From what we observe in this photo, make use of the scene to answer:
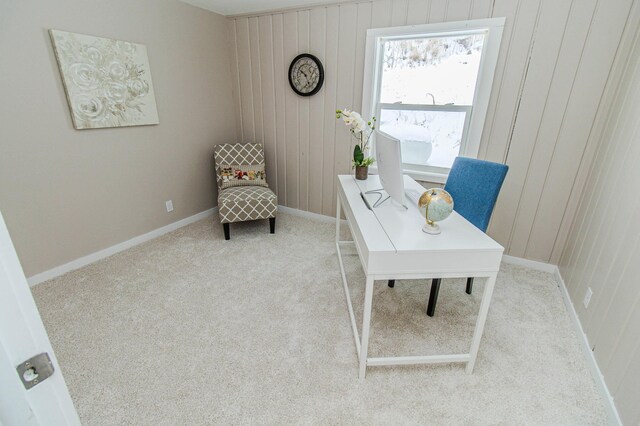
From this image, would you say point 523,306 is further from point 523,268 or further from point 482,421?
point 482,421

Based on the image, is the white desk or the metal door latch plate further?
the white desk

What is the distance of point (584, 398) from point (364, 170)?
1.93 m

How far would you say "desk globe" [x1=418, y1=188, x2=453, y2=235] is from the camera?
1480 millimetres

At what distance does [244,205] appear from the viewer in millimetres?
3064

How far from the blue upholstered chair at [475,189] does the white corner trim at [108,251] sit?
278 cm

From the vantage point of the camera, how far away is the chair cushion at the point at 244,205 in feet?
9.96

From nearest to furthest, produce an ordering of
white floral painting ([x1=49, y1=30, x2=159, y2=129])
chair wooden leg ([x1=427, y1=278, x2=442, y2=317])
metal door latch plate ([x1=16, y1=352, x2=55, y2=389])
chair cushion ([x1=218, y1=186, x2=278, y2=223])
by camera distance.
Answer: metal door latch plate ([x1=16, y1=352, x2=55, y2=389]) < chair wooden leg ([x1=427, y1=278, x2=442, y2=317]) < white floral painting ([x1=49, y1=30, x2=159, y2=129]) < chair cushion ([x1=218, y1=186, x2=278, y2=223])

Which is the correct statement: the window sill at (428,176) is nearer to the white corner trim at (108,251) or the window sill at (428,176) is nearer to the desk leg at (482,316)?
the desk leg at (482,316)

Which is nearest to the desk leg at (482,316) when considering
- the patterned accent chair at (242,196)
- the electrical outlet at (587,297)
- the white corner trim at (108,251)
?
the electrical outlet at (587,297)

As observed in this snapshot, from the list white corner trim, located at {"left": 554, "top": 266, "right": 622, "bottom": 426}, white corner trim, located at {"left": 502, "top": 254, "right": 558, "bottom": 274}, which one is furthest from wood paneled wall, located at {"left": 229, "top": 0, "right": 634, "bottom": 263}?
white corner trim, located at {"left": 554, "top": 266, "right": 622, "bottom": 426}

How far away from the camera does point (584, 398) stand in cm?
153

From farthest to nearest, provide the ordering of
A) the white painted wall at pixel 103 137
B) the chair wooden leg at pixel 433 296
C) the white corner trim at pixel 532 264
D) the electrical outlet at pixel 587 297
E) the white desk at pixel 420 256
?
the white corner trim at pixel 532 264
the white painted wall at pixel 103 137
the chair wooden leg at pixel 433 296
the electrical outlet at pixel 587 297
the white desk at pixel 420 256

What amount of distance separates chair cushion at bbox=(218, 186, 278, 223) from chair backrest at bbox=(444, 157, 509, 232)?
70.2 inches

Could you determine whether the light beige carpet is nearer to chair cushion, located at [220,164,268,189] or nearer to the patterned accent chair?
the patterned accent chair
